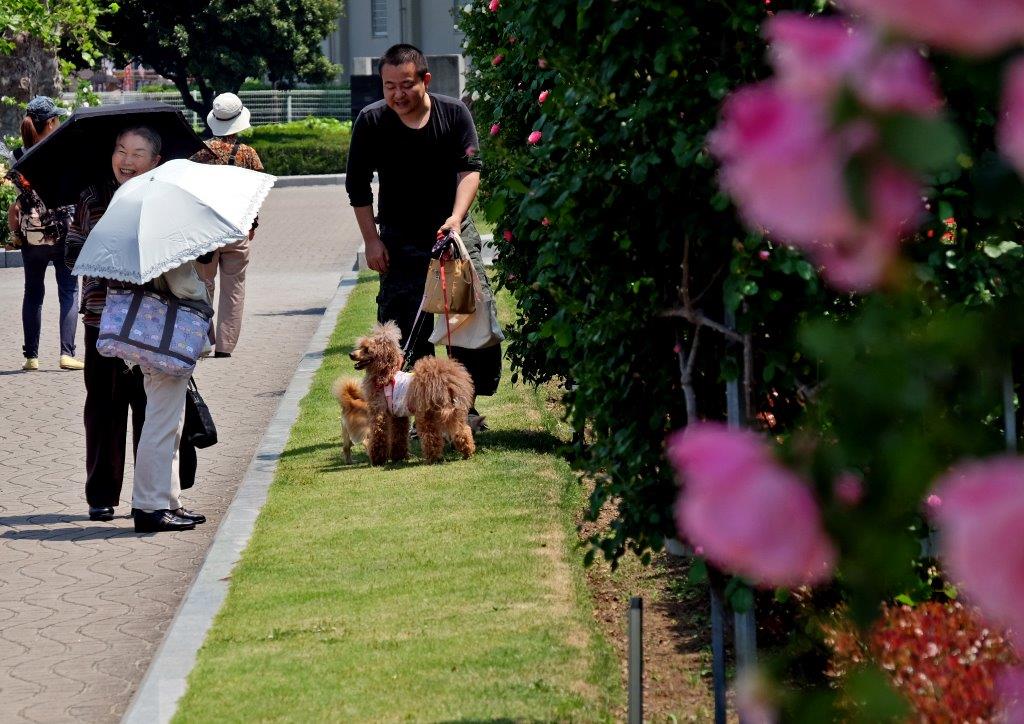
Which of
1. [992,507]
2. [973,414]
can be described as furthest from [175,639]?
[992,507]

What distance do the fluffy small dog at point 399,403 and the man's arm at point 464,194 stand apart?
2.40 feet

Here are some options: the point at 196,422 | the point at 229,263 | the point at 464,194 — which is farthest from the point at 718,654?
the point at 229,263

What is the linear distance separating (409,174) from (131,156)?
181 centimetres

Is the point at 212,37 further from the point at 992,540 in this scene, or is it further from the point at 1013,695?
the point at 992,540

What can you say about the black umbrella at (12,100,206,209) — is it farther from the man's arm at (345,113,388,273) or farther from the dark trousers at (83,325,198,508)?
the man's arm at (345,113,388,273)

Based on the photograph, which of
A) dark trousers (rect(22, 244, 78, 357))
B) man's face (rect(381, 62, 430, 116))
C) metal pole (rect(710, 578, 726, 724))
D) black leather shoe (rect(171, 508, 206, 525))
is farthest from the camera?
dark trousers (rect(22, 244, 78, 357))

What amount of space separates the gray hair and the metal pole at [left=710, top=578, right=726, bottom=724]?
4.55 m

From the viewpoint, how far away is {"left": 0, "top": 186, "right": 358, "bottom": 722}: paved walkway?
5.72 m

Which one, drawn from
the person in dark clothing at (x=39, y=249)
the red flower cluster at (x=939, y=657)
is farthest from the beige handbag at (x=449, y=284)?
the person in dark clothing at (x=39, y=249)

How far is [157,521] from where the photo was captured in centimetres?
771

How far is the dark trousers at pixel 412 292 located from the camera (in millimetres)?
9109

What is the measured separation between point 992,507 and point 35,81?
25.8 metres

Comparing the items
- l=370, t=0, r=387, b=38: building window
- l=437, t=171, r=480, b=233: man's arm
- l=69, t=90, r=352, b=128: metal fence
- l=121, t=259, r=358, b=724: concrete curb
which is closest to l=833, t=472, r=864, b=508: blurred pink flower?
l=121, t=259, r=358, b=724: concrete curb

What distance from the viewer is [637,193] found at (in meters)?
4.18
